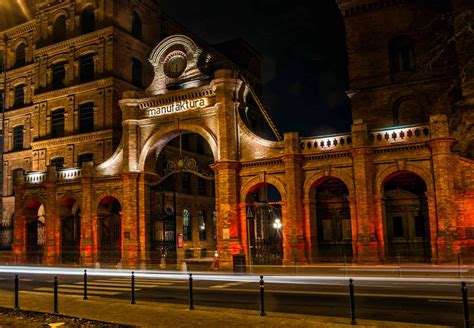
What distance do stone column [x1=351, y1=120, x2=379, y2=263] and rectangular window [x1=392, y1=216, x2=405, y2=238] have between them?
562 cm

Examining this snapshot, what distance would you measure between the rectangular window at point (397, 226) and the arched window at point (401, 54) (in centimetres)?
1102

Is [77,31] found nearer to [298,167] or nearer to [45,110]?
[45,110]

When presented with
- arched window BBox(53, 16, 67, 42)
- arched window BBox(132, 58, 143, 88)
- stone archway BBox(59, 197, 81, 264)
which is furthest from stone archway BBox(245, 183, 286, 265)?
arched window BBox(53, 16, 67, 42)

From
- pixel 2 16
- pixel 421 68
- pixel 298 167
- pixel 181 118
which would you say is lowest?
pixel 298 167

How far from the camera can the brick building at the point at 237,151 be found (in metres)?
25.1

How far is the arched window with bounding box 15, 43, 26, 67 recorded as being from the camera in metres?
50.1

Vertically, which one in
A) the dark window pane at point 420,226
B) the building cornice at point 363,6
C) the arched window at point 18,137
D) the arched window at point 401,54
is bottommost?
the dark window pane at point 420,226

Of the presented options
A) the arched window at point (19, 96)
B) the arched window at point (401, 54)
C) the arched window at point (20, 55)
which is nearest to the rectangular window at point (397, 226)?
the arched window at point (401, 54)

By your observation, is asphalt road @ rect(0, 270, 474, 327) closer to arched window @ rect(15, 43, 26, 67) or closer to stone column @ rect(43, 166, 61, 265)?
stone column @ rect(43, 166, 61, 265)

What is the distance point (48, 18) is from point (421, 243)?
124ft

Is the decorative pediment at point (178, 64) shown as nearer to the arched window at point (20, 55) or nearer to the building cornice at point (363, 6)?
the building cornice at point (363, 6)

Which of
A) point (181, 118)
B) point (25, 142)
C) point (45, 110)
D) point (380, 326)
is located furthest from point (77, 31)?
point (380, 326)

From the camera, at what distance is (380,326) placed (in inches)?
385

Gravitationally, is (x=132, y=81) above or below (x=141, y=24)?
below
